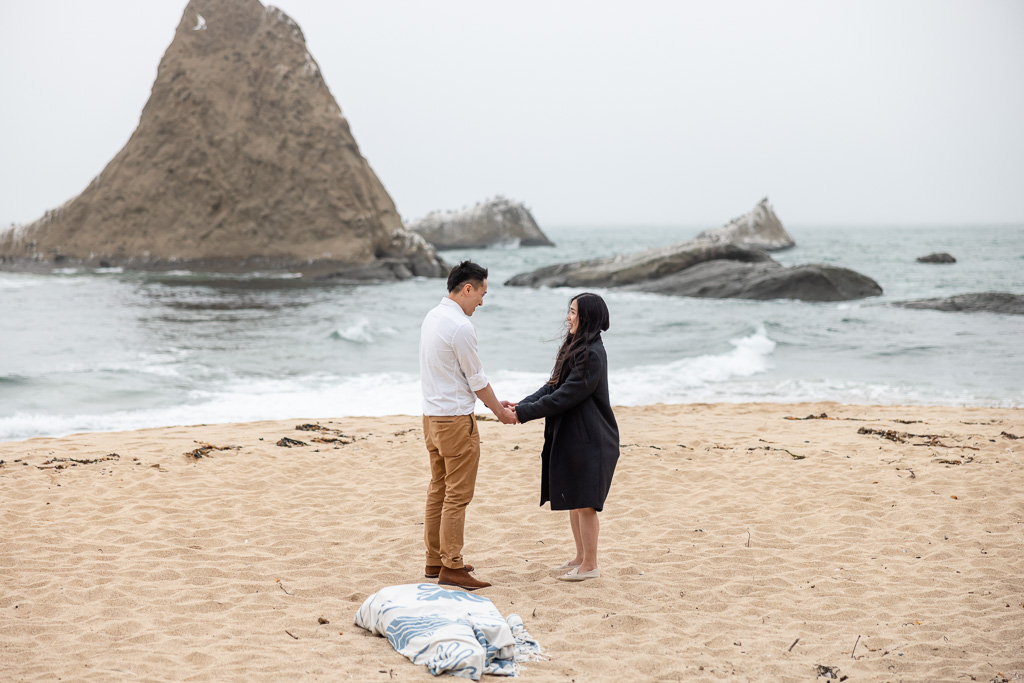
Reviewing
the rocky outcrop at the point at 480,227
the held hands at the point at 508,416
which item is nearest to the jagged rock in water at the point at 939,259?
the rocky outcrop at the point at 480,227

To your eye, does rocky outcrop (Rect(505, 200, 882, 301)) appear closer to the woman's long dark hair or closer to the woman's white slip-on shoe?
the woman's white slip-on shoe

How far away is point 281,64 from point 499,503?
148ft

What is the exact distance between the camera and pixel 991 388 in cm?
1359

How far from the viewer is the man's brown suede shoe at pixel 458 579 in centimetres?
469

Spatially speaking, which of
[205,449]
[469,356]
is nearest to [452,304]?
[469,356]

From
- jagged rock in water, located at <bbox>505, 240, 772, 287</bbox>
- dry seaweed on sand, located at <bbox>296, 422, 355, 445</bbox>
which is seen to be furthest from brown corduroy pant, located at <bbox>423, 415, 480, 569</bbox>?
jagged rock in water, located at <bbox>505, 240, 772, 287</bbox>

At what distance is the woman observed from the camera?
4.50m

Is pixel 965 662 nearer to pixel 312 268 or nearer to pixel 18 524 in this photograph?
pixel 18 524

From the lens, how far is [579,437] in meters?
4.61

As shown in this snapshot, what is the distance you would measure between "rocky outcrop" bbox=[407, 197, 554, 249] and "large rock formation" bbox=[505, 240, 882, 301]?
39.5 metres

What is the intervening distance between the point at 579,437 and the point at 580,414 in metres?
0.14

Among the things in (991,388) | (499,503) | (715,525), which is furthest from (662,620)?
(991,388)

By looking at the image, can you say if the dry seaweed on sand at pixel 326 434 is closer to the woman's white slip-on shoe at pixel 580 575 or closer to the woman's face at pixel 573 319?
the woman's white slip-on shoe at pixel 580 575

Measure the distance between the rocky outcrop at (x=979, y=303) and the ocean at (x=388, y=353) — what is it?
32.4 inches
